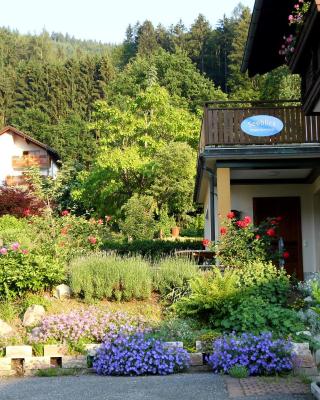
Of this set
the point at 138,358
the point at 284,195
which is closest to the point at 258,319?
the point at 138,358

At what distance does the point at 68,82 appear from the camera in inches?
2601

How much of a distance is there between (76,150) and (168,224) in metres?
25.7

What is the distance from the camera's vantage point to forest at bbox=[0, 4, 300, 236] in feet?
105

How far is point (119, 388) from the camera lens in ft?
21.1

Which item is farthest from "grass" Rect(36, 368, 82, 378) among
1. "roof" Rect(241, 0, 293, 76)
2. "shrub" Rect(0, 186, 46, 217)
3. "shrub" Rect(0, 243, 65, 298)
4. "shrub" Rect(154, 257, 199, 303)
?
"shrub" Rect(0, 186, 46, 217)

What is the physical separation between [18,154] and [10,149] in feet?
2.83

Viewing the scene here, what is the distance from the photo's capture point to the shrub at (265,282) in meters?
9.35

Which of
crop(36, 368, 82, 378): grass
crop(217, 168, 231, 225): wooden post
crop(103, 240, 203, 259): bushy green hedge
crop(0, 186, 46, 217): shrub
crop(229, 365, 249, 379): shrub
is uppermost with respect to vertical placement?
crop(0, 186, 46, 217): shrub

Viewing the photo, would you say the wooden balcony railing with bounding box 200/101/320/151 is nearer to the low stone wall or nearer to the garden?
the garden

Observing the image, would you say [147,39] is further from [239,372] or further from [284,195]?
[239,372]

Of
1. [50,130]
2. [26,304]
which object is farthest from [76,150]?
[26,304]

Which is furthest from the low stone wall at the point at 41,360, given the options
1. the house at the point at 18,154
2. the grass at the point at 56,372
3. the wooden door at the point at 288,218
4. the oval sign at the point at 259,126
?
the house at the point at 18,154

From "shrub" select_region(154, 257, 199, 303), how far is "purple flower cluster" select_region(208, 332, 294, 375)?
8.47 ft

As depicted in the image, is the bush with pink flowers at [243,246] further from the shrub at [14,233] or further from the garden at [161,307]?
the shrub at [14,233]
